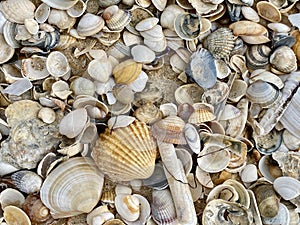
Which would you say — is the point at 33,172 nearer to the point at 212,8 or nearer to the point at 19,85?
the point at 19,85

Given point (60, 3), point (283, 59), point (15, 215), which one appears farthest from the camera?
point (283, 59)

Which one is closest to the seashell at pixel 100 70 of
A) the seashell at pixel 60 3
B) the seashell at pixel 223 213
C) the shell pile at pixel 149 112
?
the shell pile at pixel 149 112

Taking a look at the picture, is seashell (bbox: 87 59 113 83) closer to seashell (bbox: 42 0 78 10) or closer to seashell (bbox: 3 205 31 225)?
seashell (bbox: 42 0 78 10)

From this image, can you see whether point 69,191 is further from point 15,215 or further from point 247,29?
point 247,29

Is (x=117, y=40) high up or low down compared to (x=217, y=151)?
up

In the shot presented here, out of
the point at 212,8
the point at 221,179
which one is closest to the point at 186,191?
the point at 221,179

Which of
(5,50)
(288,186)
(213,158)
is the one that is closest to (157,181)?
(213,158)
